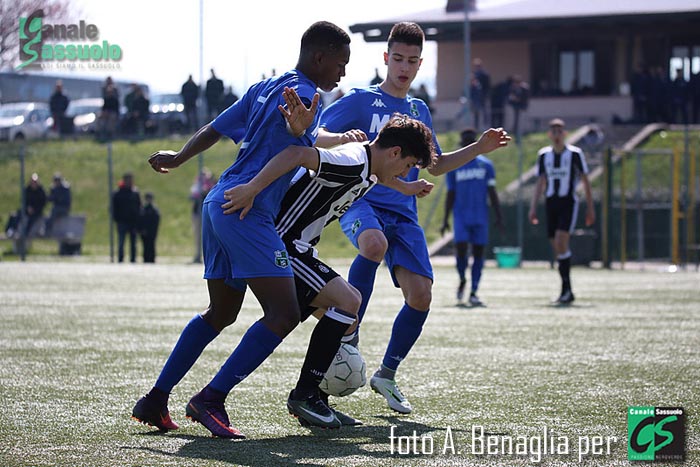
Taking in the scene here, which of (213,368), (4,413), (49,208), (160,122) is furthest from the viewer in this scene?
(160,122)

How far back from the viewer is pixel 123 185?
22406 mm

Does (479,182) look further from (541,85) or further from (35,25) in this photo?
(35,25)

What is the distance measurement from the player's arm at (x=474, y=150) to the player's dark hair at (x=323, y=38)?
0.97 metres

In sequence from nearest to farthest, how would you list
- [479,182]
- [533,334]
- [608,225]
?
[533,334] < [479,182] < [608,225]

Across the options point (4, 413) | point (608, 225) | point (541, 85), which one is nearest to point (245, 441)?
point (4, 413)

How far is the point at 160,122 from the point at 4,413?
87.2 ft

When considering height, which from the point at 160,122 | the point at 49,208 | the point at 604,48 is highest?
the point at 604,48

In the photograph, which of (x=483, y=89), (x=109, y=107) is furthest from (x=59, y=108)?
(x=483, y=89)

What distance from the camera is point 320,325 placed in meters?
5.36

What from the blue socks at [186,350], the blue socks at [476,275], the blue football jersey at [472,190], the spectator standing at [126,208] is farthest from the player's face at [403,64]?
the spectator standing at [126,208]

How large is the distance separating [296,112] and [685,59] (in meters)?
34.9

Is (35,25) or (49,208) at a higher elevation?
(35,25)

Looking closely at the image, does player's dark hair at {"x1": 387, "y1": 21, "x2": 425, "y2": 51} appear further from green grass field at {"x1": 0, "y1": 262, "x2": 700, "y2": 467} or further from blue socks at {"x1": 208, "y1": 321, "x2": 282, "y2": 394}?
blue socks at {"x1": 208, "y1": 321, "x2": 282, "y2": 394}

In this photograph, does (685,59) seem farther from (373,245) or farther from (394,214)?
(373,245)
